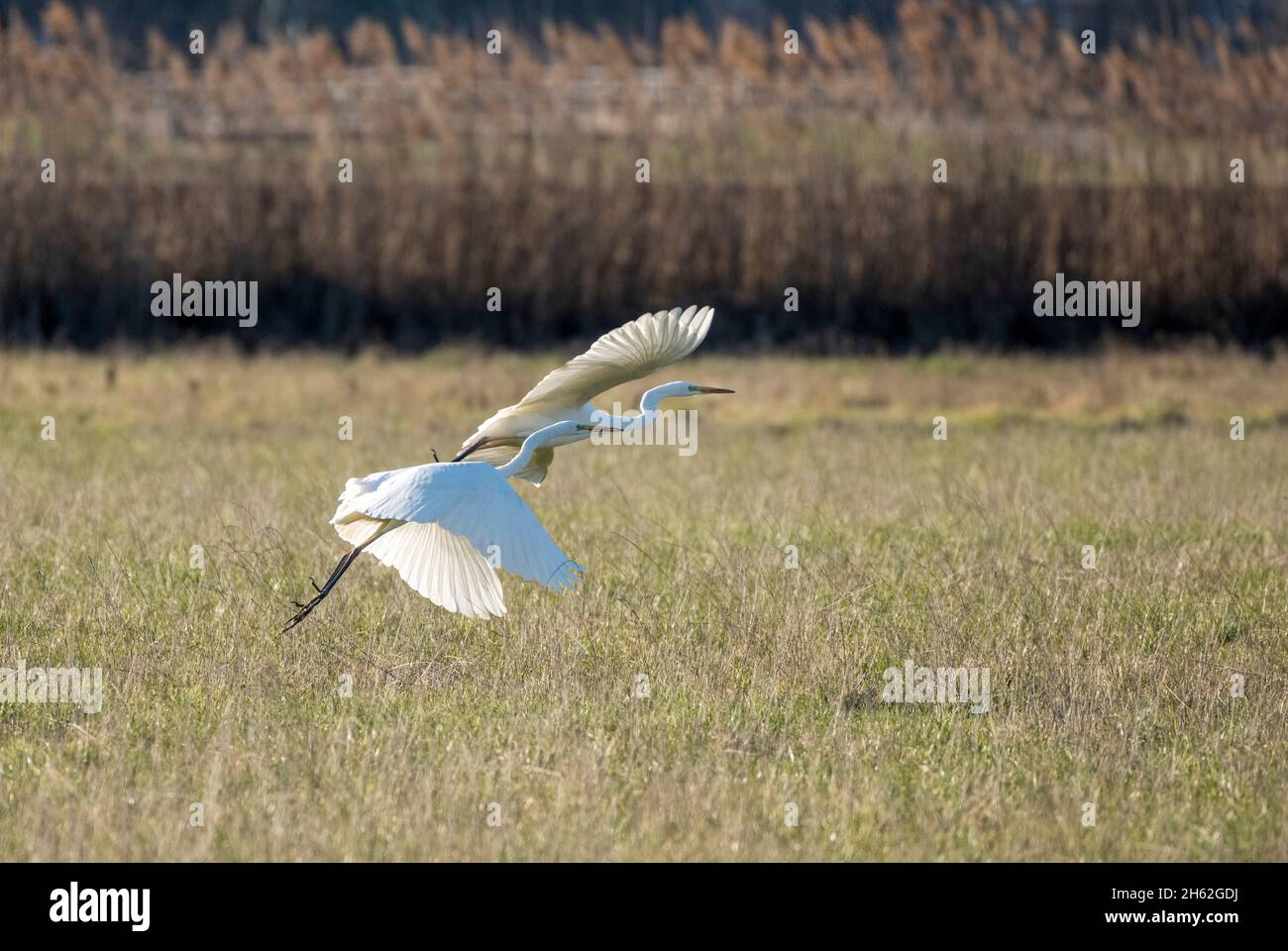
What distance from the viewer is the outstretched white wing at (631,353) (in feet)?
18.3

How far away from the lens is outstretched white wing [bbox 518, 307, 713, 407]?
5574 millimetres

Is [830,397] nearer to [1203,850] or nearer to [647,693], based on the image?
[647,693]

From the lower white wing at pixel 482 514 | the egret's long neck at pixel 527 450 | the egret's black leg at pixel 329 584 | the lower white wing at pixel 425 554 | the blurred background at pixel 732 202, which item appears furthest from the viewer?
the blurred background at pixel 732 202

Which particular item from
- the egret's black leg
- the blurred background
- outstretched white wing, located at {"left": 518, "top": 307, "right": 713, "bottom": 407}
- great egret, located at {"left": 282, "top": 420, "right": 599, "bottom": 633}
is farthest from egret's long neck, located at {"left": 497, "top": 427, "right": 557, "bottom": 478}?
the blurred background

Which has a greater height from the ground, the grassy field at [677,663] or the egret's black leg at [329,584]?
the egret's black leg at [329,584]

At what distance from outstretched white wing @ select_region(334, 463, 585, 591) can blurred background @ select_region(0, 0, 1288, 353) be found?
466 inches

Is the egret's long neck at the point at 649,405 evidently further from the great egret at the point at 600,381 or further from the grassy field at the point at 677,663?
the grassy field at the point at 677,663

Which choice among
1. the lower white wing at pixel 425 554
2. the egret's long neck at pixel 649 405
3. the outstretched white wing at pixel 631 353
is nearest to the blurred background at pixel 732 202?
the outstretched white wing at pixel 631 353

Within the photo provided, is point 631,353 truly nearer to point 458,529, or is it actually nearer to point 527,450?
point 527,450

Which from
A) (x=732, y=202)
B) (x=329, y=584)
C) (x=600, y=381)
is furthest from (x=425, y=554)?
(x=732, y=202)

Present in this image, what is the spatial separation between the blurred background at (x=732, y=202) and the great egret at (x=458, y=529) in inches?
448

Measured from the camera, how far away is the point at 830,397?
1410 cm

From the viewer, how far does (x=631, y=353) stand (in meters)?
5.71

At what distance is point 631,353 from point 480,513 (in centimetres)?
89
